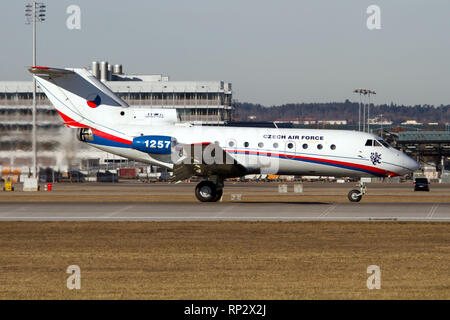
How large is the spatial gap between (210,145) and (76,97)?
8087mm

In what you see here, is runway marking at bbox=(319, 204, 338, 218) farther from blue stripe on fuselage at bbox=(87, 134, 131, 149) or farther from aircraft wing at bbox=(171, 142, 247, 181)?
blue stripe on fuselage at bbox=(87, 134, 131, 149)

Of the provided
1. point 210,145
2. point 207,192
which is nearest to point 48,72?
point 210,145

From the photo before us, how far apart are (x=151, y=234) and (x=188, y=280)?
901cm

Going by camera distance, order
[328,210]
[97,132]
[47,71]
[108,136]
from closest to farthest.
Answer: [328,210] → [47,71] → [108,136] → [97,132]

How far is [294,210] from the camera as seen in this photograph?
112ft

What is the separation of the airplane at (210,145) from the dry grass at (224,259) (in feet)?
32.2

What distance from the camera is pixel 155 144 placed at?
37.7 metres

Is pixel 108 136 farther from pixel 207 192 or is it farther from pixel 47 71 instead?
pixel 207 192

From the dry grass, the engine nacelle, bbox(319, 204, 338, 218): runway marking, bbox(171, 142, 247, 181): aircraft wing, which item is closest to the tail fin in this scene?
the engine nacelle

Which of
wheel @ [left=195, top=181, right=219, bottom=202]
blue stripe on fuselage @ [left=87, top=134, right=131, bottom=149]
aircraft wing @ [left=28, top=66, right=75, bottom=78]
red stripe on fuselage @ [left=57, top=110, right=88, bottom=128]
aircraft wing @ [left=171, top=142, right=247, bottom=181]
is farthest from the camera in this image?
red stripe on fuselage @ [left=57, top=110, right=88, bottom=128]

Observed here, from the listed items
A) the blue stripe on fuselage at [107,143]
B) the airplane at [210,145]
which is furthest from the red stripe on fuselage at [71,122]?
the blue stripe on fuselage at [107,143]

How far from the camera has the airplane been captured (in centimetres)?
3778
